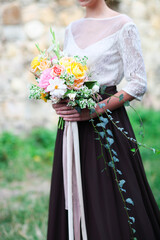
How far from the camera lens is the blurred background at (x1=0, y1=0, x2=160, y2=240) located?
14.9 feet

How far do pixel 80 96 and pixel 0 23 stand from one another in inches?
154

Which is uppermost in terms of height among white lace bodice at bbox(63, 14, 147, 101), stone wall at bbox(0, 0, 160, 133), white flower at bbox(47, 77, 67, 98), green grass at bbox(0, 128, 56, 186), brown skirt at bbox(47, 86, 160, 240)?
stone wall at bbox(0, 0, 160, 133)

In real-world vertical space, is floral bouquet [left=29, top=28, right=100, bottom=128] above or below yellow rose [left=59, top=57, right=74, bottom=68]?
below

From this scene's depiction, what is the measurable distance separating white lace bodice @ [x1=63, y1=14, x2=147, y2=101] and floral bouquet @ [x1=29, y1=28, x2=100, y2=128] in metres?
0.18

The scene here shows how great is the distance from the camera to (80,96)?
5.83 ft

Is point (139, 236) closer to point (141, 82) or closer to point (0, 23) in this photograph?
point (141, 82)

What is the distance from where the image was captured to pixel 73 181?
2.04 metres

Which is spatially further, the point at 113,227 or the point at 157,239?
the point at 157,239

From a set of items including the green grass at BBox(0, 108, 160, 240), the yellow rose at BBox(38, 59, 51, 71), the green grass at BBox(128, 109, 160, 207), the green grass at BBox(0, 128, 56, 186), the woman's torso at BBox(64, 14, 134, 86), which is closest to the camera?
the yellow rose at BBox(38, 59, 51, 71)

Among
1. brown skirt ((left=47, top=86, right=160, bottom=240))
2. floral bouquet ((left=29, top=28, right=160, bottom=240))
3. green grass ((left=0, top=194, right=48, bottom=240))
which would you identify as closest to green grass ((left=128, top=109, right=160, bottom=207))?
green grass ((left=0, top=194, right=48, bottom=240))

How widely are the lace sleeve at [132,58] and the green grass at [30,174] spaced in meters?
0.95

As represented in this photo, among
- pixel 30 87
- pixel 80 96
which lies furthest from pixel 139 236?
pixel 30 87

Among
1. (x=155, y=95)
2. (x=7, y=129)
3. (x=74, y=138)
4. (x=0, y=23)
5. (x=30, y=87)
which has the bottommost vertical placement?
(x=74, y=138)

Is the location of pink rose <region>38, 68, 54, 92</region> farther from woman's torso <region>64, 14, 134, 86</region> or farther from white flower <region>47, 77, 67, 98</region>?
woman's torso <region>64, 14, 134, 86</region>
